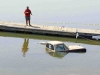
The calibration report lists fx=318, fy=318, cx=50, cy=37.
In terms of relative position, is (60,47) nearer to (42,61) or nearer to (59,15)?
(42,61)

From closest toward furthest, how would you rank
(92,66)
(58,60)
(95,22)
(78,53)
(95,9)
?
(92,66), (58,60), (78,53), (95,22), (95,9)

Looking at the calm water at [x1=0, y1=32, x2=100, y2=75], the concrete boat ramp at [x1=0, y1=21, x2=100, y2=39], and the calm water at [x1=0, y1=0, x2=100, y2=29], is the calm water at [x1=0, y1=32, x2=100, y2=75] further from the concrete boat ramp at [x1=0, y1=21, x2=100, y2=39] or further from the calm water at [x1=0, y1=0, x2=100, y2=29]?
the calm water at [x1=0, y1=0, x2=100, y2=29]

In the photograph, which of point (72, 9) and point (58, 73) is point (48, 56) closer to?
point (58, 73)

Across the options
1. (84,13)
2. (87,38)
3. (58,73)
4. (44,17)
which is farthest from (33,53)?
(84,13)

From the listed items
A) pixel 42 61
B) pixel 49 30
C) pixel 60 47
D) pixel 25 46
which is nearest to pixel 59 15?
pixel 49 30

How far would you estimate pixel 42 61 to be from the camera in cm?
1878

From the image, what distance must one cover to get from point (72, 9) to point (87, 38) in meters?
17.3

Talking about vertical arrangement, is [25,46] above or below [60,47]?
below

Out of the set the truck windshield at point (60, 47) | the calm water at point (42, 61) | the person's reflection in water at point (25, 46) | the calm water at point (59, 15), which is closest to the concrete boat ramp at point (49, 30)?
the person's reflection in water at point (25, 46)

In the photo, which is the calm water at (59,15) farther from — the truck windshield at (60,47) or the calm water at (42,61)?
the truck windshield at (60,47)

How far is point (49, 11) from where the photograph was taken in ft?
131

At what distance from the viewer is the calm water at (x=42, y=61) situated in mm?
17047

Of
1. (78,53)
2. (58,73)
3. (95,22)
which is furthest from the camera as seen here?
(95,22)

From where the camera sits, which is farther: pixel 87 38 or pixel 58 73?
pixel 87 38
